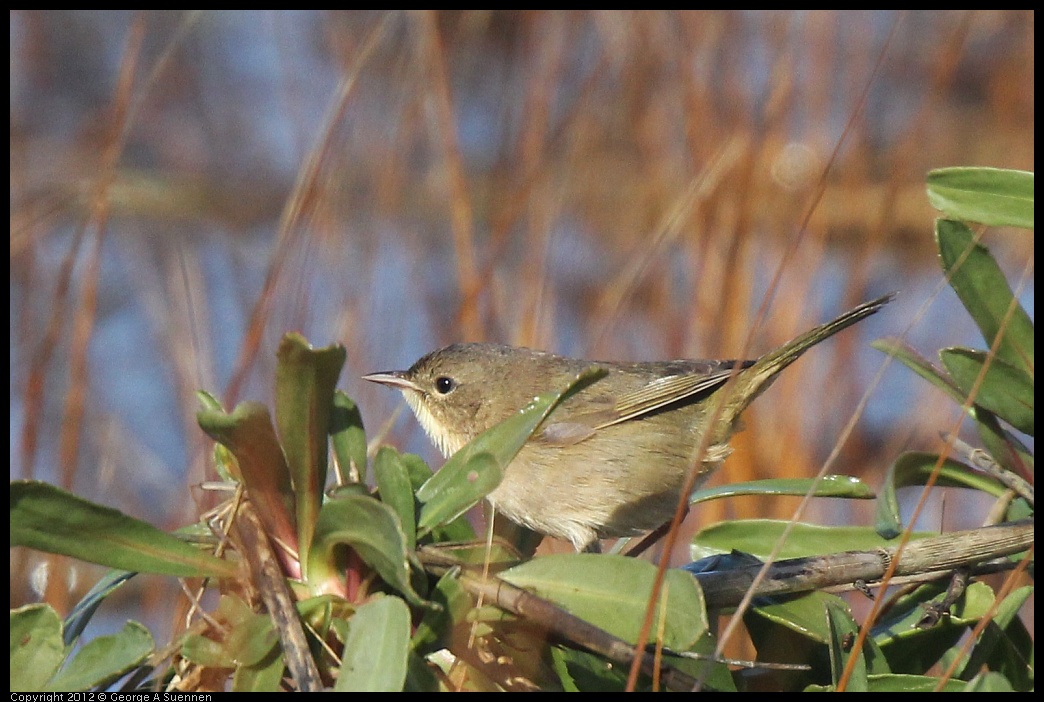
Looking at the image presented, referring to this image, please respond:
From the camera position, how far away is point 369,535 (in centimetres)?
123

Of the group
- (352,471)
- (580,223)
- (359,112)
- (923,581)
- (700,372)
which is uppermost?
(580,223)

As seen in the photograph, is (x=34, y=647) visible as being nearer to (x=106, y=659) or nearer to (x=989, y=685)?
(x=106, y=659)

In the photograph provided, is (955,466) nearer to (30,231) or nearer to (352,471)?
(352,471)

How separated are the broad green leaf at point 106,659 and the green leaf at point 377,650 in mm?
297

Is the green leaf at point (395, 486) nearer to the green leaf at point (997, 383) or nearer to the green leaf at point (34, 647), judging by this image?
the green leaf at point (34, 647)

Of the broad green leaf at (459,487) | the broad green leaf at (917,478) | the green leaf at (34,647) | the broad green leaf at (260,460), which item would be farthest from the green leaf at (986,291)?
the green leaf at (34,647)

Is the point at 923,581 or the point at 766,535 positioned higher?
the point at 766,535

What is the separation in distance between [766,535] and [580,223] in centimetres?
375

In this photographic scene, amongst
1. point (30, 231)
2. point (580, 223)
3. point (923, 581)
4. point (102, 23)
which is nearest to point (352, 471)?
point (923, 581)

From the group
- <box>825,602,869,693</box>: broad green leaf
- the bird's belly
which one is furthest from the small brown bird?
<box>825,602,869,693</box>: broad green leaf
